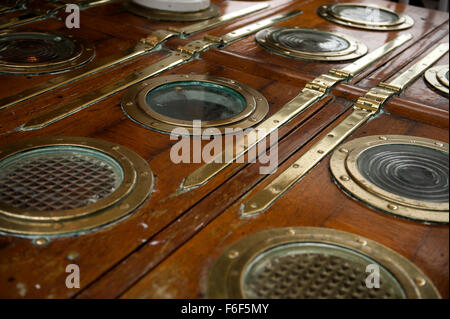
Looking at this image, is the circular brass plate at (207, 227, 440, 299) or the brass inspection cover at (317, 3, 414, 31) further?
the brass inspection cover at (317, 3, 414, 31)

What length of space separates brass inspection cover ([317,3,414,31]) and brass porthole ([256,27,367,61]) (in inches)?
10.2

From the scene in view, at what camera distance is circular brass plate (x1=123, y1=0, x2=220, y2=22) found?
99.1 inches

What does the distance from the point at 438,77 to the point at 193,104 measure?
98 cm

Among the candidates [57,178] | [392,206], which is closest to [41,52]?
[57,178]

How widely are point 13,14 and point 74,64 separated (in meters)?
0.72

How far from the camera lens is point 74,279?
1.04m

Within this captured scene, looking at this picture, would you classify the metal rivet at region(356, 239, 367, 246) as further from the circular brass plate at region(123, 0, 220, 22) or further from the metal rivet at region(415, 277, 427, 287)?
the circular brass plate at region(123, 0, 220, 22)

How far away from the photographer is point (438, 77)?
6.66 feet

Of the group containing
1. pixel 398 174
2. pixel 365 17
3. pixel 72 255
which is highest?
pixel 365 17

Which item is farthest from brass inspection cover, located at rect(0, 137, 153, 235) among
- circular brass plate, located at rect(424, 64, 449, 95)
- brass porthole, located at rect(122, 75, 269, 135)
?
circular brass plate, located at rect(424, 64, 449, 95)

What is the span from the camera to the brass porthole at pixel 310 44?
7.14ft

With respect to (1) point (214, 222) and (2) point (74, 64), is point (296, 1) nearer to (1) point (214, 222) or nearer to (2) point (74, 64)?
(2) point (74, 64)
